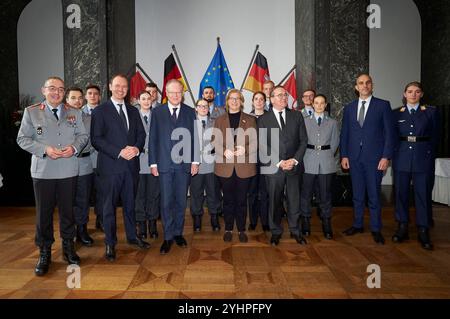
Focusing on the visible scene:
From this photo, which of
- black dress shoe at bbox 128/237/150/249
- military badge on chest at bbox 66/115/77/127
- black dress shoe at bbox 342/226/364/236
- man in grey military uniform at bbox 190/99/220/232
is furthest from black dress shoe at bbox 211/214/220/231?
military badge on chest at bbox 66/115/77/127

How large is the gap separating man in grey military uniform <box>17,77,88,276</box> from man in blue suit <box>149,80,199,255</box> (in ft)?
2.30

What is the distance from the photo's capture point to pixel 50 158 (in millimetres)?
3006

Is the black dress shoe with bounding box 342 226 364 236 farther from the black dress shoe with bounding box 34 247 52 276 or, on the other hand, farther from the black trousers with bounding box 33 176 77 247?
the black dress shoe with bounding box 34 247 52 276

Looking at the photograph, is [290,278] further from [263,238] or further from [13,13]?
[13,13]

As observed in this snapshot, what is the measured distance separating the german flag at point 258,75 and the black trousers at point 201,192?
3.34 m

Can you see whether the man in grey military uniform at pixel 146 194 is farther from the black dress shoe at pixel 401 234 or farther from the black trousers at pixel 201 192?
A: the black dress shoe at pixel 401 234

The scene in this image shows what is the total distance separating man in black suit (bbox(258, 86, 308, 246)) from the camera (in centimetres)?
363

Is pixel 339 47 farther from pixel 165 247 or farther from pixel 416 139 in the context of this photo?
pixel 165 247

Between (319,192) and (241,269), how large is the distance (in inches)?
56.3

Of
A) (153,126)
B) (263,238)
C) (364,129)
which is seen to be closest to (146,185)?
(153,126)

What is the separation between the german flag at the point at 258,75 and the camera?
23.6 feet

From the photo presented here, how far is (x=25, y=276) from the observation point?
2.90 metres

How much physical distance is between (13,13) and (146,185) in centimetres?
581

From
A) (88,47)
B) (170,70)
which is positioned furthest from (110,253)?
(170,70)
